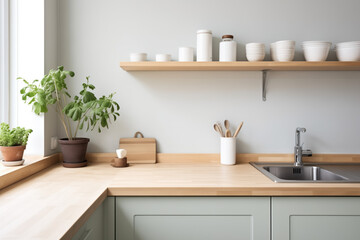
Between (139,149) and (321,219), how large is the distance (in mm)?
1199

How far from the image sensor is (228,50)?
198cm

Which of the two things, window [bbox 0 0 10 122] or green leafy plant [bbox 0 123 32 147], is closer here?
green leafy plant [bbox 0 123 32 147]

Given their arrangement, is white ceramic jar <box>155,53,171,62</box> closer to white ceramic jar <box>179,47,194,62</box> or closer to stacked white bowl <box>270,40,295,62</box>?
white ceramic jar <box>179,47,194,62</box>

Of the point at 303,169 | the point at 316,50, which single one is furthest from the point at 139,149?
the point at 316,50

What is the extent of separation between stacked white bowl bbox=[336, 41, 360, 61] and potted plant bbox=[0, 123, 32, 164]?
2010 millimetres

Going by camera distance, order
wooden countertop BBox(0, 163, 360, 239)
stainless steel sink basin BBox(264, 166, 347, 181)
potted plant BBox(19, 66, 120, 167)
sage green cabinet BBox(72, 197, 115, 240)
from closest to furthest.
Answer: wooden countertop BBox(0, 163, 360, 239), sage green cabinet BBox(72, 197, 115, 240), potted plant BBox(19, 66, 120, 167), stainless steel sink basin BBox(264, 166, 347, 181)

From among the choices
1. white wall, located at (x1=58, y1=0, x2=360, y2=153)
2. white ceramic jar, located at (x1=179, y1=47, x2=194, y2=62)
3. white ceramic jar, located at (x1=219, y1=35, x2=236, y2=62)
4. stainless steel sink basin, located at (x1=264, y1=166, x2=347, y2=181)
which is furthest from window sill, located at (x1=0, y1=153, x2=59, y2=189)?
stainless steel sink basin, located at (x1=264, y1=166, x2=347, y2=181)

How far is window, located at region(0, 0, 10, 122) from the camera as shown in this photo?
189cm

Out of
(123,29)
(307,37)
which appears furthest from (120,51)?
(307,37)

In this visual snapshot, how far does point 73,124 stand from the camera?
2172 millimetres

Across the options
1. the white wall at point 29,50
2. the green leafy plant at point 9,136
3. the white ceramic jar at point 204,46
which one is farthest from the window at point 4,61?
the white ceramic jar at point 204,46

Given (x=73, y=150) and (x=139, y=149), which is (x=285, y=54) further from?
(x=73, y=150)

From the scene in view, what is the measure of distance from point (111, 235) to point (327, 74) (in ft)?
5.87

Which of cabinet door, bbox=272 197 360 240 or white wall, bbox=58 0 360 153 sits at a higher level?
white wall, bbox=58 0 360 153
